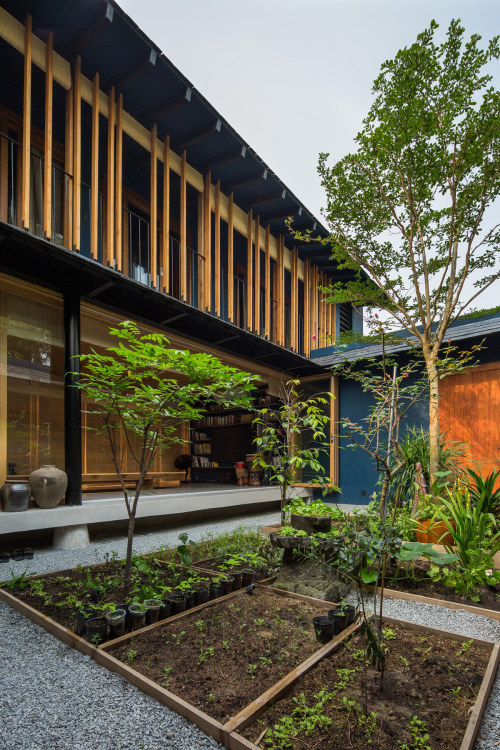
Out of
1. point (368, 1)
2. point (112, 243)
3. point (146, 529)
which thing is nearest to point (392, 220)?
Result: point (112, 243)

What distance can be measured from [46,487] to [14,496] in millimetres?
320

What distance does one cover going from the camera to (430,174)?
17.7 feet

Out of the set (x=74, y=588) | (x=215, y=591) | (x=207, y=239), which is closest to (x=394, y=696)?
(x=215, y=591)

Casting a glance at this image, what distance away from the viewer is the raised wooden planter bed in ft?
5.20

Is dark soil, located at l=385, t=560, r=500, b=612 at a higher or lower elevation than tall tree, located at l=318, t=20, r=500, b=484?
lower

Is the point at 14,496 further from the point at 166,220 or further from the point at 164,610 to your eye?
the point at 166,220

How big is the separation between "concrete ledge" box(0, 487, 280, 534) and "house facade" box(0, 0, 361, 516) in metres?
0.24

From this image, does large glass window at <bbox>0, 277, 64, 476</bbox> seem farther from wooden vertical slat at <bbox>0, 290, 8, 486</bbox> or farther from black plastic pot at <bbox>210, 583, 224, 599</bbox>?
black plastic pot at <bbox>210, 583, 224, 599</bbox>

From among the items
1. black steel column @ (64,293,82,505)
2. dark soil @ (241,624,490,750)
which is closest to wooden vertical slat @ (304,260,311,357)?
black steel column @ (64,293,82,505)

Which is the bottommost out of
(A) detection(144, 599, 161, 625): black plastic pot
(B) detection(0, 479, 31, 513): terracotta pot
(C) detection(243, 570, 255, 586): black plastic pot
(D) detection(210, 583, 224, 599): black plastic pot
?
(C) detection(243, 570, 255, 586): black plastic pot

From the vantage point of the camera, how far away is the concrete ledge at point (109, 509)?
14.1ft

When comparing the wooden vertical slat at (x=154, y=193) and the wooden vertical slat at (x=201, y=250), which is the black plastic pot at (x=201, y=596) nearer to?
the wooden vertical slat at (x=154, y=193)

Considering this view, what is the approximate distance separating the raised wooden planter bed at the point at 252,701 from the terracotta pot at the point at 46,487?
1.69 meters

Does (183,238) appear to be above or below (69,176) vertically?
below
